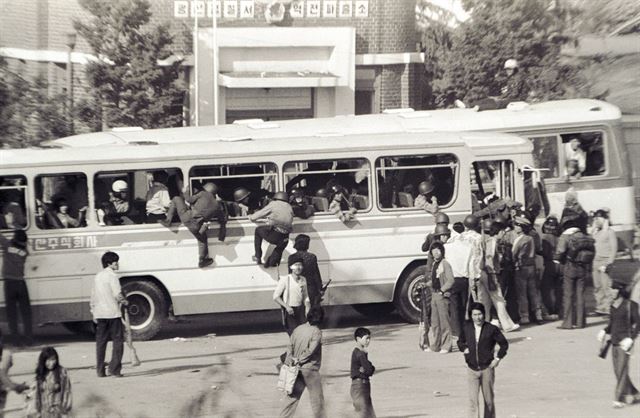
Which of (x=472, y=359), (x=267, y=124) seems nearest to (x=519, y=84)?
(x=267, y=124)

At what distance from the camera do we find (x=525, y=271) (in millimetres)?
18266

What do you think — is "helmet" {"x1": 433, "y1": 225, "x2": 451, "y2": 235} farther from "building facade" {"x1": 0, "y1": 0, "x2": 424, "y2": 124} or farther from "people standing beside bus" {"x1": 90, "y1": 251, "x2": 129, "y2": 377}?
"building facade" {"x1": 0, "y1": 0, "x2": 424, "y2": 124}

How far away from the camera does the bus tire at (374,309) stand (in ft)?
65.5

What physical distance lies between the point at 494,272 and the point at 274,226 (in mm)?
3180

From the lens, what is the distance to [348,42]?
34719 mm

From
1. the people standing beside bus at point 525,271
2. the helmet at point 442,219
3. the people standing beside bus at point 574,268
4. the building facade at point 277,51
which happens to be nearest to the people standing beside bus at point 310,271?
the helmet at point 442,219

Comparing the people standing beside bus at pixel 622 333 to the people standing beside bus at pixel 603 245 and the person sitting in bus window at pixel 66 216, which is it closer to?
the people standing beside bus at pixel 603 245

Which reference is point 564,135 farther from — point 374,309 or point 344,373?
point 344,373

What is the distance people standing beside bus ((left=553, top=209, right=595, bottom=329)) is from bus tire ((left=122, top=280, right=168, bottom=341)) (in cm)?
576

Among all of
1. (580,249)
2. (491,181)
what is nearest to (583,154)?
(491,181)

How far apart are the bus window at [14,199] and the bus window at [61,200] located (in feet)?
0.64

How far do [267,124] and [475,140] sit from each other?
13.0 ft

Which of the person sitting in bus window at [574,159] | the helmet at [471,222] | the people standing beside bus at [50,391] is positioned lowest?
the people standing beside bus at [50,391]

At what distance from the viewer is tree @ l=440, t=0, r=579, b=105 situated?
98.1ft
